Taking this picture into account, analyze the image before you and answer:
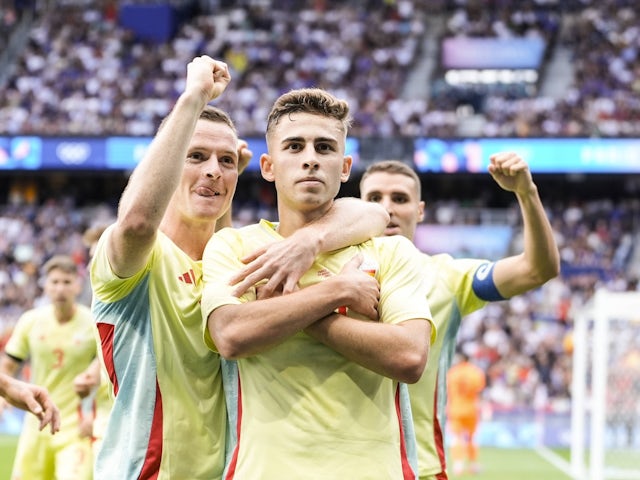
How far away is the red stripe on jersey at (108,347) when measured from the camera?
4062 millimetres

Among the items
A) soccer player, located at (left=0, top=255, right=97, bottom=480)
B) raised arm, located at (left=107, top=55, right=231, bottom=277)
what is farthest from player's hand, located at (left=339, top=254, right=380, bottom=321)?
soccer player, located at (left=0, top=255, right=97, bottom=480)

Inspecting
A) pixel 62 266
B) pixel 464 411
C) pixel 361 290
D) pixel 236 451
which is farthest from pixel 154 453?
pixel 464 411

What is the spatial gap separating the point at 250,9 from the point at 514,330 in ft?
61.9

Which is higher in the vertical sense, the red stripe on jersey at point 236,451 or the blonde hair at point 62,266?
the blonde hair at point 62,266

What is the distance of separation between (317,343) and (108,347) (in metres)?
0.94

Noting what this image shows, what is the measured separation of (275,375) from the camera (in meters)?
3.59

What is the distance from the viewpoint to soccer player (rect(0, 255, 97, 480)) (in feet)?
26.7

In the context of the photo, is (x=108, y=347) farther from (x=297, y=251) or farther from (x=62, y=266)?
(x=62, y=266)

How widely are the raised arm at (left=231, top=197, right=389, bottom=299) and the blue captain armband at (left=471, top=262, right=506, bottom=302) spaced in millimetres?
1655

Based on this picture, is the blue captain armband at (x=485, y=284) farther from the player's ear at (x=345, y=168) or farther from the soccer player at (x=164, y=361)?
the player's ear at (x=345, y=168)

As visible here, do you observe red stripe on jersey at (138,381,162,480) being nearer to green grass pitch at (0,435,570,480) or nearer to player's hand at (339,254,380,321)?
player's hand at (339,254,380,321)

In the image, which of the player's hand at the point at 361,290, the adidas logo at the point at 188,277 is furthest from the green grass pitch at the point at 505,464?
the player's hand at the point at 361,290

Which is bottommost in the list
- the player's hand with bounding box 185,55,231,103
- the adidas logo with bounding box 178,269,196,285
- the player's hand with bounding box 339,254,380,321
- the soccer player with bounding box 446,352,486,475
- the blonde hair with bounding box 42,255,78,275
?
the soccer player with bounding box 446,352,486,475

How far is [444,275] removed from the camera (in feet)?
18.6
